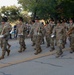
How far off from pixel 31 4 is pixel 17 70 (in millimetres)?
22082

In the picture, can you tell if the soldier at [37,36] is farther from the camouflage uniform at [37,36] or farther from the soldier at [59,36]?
the soldier at [59,36]

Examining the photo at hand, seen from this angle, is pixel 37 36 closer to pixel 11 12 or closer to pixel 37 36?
pixel 37 36

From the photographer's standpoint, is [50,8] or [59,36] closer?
[59,36]

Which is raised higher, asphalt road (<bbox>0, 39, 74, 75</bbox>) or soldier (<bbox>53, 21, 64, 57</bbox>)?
soldier (<bbox>53, 21, 64, 57</bbox>)

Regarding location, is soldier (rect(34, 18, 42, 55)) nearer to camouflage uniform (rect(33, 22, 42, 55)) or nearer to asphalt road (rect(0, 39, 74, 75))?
camouflage uniform (rect(33, 22, 42, 55))

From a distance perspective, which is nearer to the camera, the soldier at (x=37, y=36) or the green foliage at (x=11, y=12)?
the soldier at (x=37, y=36)

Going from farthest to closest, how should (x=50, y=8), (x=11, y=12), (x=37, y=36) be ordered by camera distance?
1. (x=11, y=12)
2. (x=50, y=8)
3. (x=37, y=36)

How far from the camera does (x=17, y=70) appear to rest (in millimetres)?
8891

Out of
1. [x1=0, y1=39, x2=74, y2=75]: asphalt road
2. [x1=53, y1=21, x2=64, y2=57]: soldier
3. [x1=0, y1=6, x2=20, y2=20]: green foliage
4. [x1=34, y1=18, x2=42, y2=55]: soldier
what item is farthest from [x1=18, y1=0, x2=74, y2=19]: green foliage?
[x1=0, y1=39, x2=74, y2=75]: asphalt road

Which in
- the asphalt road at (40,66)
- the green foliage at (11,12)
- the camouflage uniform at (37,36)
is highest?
the green foliage at (11,12)

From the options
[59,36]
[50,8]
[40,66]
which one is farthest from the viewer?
[50,8]

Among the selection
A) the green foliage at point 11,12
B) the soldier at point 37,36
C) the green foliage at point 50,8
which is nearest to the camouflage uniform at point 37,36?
the soldier at point 37,36

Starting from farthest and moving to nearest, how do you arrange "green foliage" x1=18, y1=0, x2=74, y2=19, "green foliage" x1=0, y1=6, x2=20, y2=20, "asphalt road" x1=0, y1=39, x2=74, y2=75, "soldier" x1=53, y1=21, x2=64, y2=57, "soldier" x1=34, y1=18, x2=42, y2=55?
"green foliage" x1=0, y1=6, x2=20, y2=20 → "green foliage" x1=18, y1=0, x2=74, y2=19 → "soldier" x1=34, y1=18, x2=42, y2=55 → "soldier" x1=53, y1=21, x2=64, y2=57 → "asphalt road" x1=0, y1=39, x2=74, y2=75

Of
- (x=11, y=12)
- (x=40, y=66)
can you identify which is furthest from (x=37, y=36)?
(x=11, y=12)
